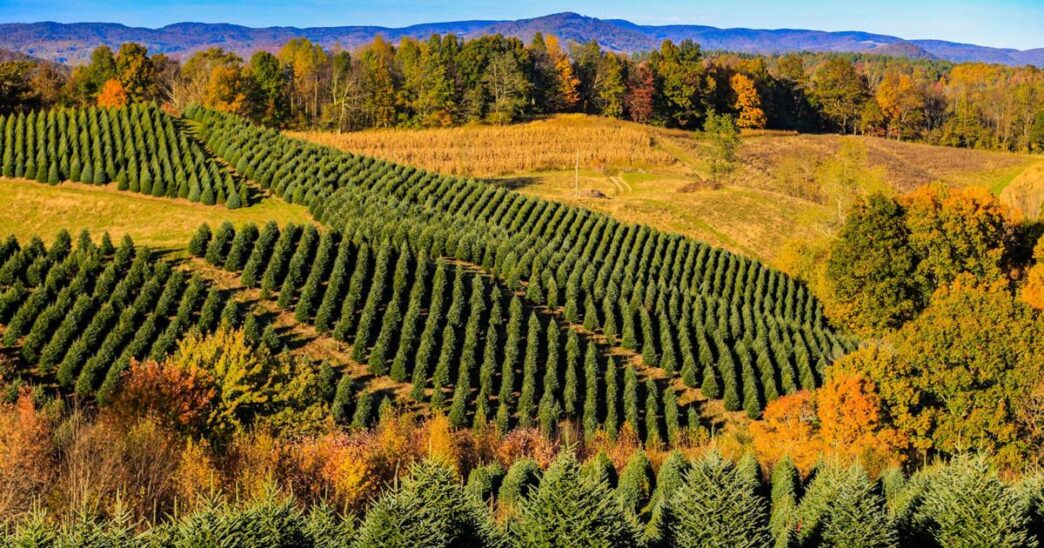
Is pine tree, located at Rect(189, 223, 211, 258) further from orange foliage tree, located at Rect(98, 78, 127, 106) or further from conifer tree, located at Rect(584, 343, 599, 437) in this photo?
orange foliage tree, located at Rect(98, 78, 127, 106)

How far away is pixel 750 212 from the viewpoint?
65000mm

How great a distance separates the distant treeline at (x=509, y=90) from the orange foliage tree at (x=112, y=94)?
134 millimetres

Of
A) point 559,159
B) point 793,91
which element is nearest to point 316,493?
point 559,159

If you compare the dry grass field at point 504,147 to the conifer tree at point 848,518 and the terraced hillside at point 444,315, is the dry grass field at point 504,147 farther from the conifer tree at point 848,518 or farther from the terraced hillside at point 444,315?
the conifer tree at point 848,518

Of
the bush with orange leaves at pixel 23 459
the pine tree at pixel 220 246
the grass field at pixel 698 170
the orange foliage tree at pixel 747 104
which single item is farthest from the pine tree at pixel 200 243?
the orange foliage tree at pixel 747 104

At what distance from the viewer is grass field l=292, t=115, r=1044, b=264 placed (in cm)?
6256

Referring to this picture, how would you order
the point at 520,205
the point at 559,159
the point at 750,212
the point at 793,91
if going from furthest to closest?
the point at 793,91, the point at 559,159, the point at 750,212, the point at 520,205

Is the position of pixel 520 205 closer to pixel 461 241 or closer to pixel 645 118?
pixel 461 241

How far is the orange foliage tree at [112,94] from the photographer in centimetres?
8134

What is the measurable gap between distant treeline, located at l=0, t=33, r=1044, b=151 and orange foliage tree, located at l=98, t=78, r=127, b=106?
0.44ft

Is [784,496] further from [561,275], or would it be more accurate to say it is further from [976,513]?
[561,275]

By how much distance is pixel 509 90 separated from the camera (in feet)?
325

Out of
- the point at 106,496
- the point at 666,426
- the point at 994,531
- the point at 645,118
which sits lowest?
the point at 666,426

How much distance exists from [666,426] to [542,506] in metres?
18.5
